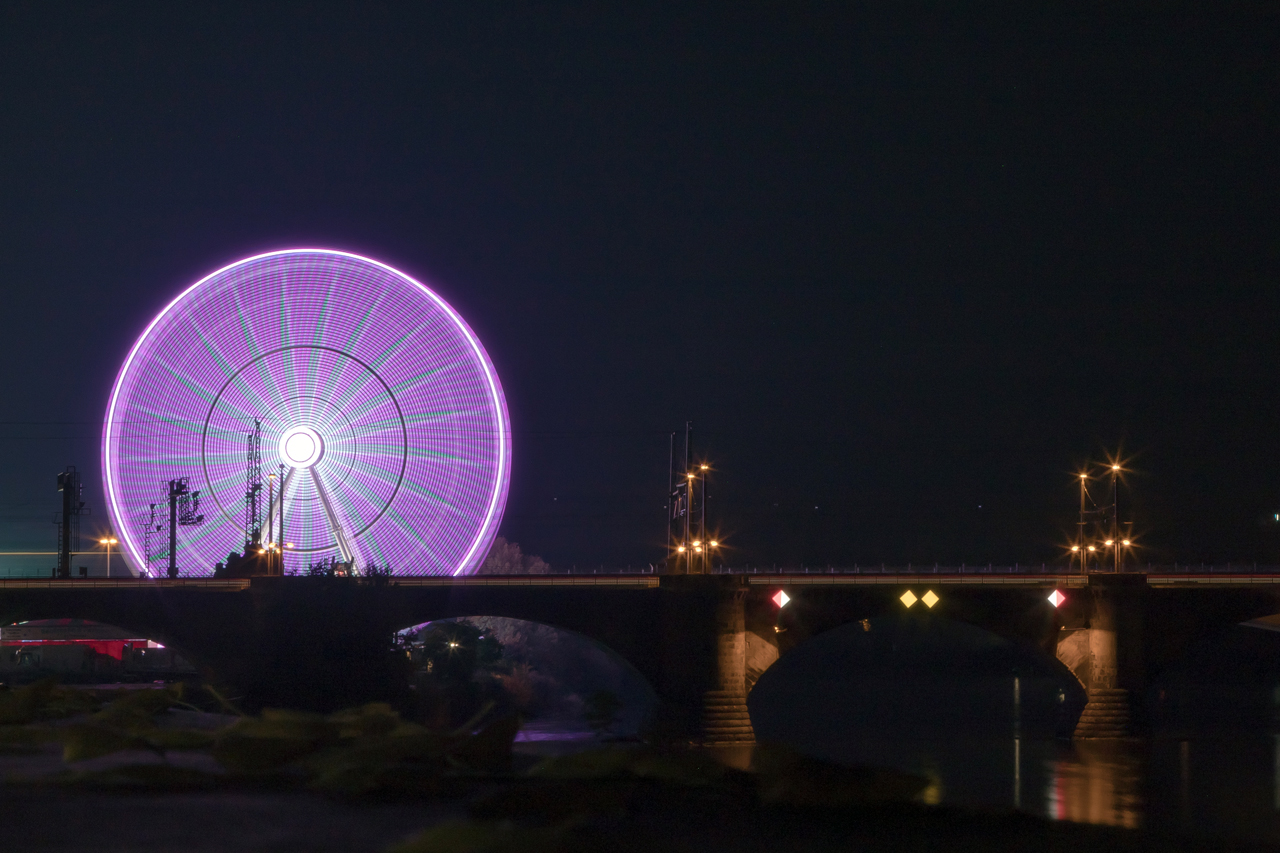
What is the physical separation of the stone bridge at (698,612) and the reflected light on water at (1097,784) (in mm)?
3149

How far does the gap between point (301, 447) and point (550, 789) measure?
45.8 meters

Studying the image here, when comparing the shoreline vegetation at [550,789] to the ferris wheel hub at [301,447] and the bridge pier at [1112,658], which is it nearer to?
the ferris wheel hub at [301,447]

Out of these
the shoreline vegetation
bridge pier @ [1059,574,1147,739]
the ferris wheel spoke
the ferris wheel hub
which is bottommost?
bridge pier @ [1059,574,1147,739]

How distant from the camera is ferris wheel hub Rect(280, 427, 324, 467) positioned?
49031 mm

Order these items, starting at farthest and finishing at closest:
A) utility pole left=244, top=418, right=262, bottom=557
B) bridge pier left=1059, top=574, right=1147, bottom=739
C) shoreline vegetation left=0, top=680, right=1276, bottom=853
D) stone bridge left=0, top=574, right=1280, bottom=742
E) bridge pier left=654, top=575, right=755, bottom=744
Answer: bridge pier left=1059, top=574, right=1147, bottom=739, bridge pier left=654, top=575, right=755, bottom=744, stone bridge left=0, top=574, right=1280, bottom=742, utility pole left=244, top=418, right=262, bottom=557, shoreline vegetation left=0, top=680, right=1276, bottom=853

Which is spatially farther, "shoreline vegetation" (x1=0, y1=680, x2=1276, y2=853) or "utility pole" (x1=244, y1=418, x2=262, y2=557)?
"utility pole" (x1=244, y1=418, x2=262, y2=557)

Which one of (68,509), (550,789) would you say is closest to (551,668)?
(68,509)

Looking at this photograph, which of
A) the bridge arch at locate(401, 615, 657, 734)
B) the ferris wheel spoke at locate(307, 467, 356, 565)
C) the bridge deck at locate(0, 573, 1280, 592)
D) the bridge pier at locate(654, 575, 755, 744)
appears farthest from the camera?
the bridge arch at locate(401, 615, 657, 734)

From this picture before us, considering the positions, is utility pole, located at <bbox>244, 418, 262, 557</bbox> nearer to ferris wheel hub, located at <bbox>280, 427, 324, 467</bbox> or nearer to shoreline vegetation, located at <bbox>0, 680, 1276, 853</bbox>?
ferris wheel hub, located at <bbox>280, 427, 324, 467</bbox>

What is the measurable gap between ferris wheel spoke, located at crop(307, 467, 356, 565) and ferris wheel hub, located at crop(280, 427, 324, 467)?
1.72 feet

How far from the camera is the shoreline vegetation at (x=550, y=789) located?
4.99 m

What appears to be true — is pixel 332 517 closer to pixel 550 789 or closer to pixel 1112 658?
pixel 1112 658

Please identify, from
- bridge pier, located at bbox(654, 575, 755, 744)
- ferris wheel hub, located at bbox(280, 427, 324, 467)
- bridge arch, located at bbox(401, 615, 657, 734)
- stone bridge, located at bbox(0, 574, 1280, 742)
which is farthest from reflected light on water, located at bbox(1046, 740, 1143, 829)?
bridge arch, located at bbox(401, 615, 657, 734)

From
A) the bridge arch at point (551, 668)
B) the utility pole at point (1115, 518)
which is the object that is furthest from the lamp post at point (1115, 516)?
the bridge arch at point (551, 668)
